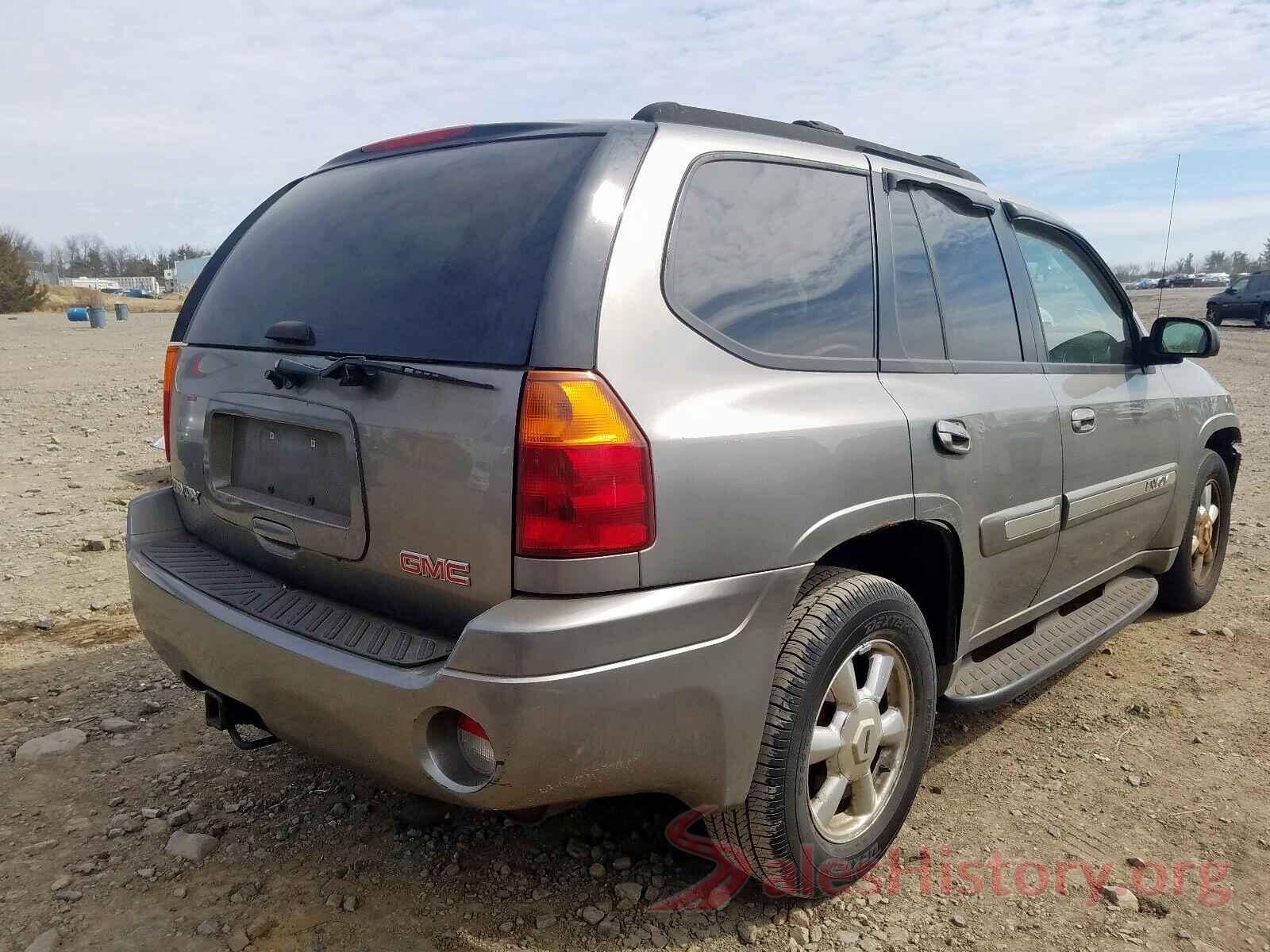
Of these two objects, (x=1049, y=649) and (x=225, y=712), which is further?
(x=1049, y=649)

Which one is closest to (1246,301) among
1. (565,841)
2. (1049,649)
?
(1049,649)

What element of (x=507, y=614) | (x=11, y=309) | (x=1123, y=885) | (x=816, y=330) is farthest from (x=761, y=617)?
(x=11, y=309)

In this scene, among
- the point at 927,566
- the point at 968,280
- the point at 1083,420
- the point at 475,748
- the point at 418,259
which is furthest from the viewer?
the point at 1083,420

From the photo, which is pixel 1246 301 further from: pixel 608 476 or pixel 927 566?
pixel 608 476

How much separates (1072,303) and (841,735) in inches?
84.2

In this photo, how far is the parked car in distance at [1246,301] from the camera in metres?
28.7

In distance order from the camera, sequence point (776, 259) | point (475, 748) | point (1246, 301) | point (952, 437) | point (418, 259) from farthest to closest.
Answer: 1. point (1246, 301)
2. point (952, 437)
3. point (776, 259)
4. point (418, 259)
5. point (475, 748)

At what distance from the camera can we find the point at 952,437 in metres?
2.56

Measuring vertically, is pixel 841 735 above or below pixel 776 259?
below

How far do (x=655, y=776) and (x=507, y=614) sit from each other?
19.3 inches

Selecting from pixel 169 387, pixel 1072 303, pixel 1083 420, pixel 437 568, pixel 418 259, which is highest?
pixel 418 259

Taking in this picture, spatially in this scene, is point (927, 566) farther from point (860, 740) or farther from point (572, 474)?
point (572, 474)

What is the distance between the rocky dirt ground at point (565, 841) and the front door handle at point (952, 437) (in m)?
1.11

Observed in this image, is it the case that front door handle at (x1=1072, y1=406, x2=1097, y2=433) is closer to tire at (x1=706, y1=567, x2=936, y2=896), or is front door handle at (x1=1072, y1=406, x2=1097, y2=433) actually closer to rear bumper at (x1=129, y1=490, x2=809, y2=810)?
tire at (x1=706, y1=567, x2=936, y2=896)
